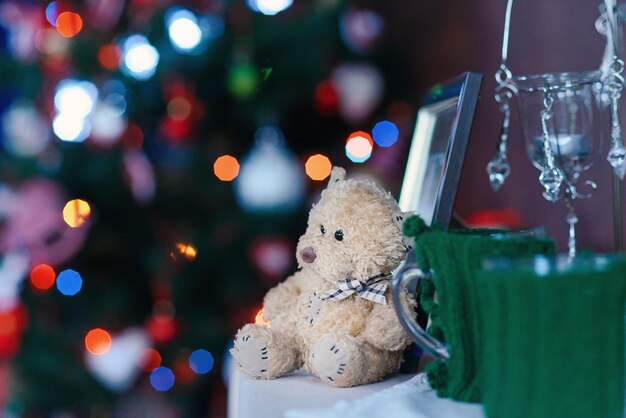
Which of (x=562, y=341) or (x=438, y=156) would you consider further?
(x=438, y=156)

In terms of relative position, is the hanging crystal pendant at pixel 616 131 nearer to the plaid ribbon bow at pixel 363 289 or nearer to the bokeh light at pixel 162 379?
the plaid ribbon bow at pixel 363 289

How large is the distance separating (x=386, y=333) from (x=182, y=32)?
0.95 metres

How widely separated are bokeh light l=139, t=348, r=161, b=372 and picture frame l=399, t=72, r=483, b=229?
80 centimetres

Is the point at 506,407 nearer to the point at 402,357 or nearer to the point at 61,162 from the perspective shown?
the point at 402,357

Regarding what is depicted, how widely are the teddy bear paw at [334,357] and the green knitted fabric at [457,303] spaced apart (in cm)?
12

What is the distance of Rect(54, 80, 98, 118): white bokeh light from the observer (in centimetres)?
153

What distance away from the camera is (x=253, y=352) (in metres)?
0.82

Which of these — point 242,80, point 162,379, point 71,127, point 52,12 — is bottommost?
point 162,379

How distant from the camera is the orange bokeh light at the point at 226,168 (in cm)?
160

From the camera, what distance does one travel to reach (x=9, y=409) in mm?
1629

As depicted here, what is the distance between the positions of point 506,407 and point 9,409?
140cm

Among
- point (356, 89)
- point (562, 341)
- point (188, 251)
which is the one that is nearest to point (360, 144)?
point (356, 89)

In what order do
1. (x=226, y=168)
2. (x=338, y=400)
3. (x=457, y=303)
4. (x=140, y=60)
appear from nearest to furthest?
(x=457, y=303), (x=338, y=400), (x=140, y=60), (x=226, y=168)

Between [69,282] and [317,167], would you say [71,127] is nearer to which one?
[69,282]
